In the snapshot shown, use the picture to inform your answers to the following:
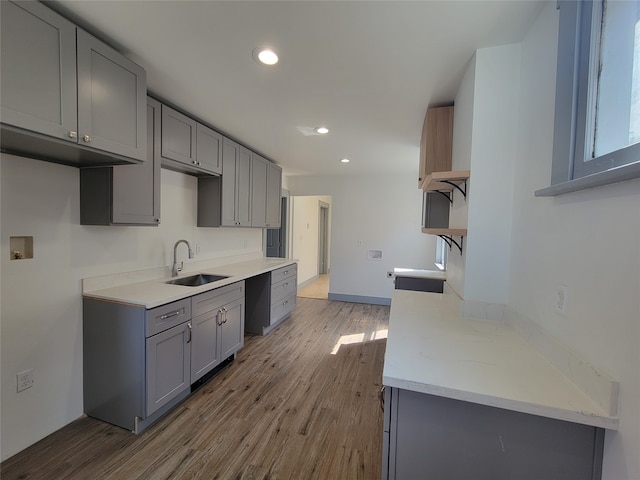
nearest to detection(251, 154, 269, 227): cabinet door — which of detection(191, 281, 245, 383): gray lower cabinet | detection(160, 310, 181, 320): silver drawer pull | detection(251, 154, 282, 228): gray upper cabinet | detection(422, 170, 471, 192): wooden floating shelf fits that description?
detection(251, 154, 282, 228): gray upper cabinet

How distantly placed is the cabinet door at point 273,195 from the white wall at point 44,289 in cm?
210

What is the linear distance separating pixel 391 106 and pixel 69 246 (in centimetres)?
263

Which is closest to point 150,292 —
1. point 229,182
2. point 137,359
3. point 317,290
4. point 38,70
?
point 137,359

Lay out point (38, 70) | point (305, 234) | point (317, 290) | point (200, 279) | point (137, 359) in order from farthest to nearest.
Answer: point (305, 234)
point (317, 290)
point (200, 279)
point (137, 359)
point (38, 70)

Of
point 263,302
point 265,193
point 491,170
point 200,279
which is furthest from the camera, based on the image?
point 265,193

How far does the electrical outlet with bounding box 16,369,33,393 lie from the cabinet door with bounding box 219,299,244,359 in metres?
1.21

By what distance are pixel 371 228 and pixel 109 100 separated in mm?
4219

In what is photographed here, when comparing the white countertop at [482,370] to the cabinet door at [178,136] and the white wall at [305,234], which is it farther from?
the white wall at [305,234]

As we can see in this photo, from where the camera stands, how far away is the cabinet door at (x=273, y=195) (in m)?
4.04

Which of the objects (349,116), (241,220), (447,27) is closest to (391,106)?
(349,116)

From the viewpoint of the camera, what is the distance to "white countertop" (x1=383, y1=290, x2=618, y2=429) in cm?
82

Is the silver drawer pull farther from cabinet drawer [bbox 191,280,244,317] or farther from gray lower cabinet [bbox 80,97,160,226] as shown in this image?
gray lower cabinet [bbox 80,97,160,226]

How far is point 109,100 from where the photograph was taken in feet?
5.10

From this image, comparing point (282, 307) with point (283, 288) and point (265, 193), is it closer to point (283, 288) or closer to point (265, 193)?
point (283, 288)
